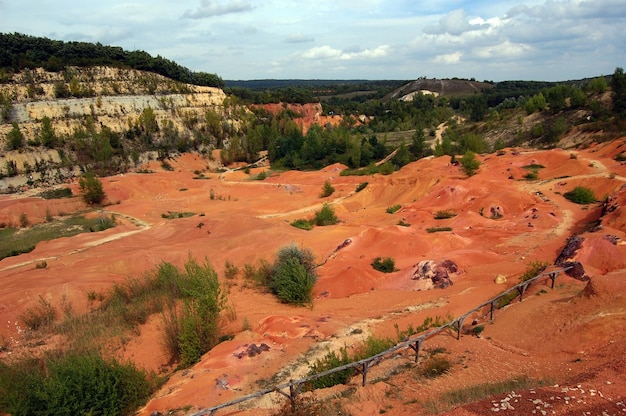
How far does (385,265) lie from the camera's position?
18.3 meters

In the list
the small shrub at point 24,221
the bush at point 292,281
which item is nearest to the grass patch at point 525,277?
the bush at point 292,281

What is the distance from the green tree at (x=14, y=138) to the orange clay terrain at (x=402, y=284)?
16366mm

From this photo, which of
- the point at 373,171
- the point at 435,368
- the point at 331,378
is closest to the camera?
the point at 435,368

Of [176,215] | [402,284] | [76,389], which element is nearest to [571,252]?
[402,284]

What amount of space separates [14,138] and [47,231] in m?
24.9

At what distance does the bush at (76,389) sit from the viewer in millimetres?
8312

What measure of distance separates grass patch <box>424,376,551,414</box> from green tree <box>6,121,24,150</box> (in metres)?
55.6

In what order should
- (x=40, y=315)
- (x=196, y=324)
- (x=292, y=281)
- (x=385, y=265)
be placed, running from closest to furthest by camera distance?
(x=196, y=324), (x=40, y=315), (x=292, y=281), (x=385, y=265)

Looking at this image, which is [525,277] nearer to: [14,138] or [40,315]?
[40,315]

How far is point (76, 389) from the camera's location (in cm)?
848

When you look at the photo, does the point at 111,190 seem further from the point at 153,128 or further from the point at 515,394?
the point at 515,394

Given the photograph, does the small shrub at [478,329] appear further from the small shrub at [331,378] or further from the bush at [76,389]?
the bush at [76,389]

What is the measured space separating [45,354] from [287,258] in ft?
29.5

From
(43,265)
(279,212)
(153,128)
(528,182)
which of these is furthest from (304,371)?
(153,128)
